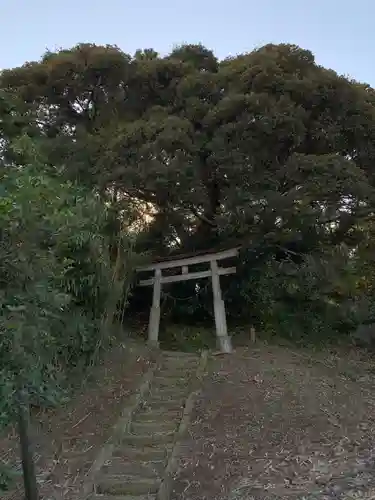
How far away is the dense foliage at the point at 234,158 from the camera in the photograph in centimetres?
742

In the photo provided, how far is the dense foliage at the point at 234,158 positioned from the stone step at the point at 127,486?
364 cm

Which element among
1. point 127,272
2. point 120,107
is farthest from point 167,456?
point 120,107

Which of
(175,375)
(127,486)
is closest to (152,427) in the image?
(127,486)

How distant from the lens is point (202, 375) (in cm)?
652

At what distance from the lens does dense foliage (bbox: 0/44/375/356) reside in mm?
7422

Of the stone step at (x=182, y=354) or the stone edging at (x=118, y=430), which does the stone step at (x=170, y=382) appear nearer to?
the stone edging at (x=118, y=430)

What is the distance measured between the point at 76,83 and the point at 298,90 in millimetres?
3444

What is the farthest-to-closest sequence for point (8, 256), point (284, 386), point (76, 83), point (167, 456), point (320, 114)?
point (76, 83)
point (320, 114)
point (284, 386)
point (167, 456)
point (8, 256)

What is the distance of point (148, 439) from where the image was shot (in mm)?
5051

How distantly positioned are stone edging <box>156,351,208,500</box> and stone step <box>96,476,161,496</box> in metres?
0.07

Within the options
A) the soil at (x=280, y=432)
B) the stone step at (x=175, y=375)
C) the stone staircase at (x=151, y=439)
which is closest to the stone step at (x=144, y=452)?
the stone staircase at (x=151, y=439)

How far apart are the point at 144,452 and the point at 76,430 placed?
2.49 feet

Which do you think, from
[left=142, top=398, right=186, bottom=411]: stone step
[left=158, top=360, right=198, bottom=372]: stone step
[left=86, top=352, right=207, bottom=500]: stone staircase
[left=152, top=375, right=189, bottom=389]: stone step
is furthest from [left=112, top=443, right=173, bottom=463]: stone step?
[left=158, top=360, right=198, bottom=372]: stone step

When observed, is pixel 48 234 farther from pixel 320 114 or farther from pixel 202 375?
pixel 320 114
